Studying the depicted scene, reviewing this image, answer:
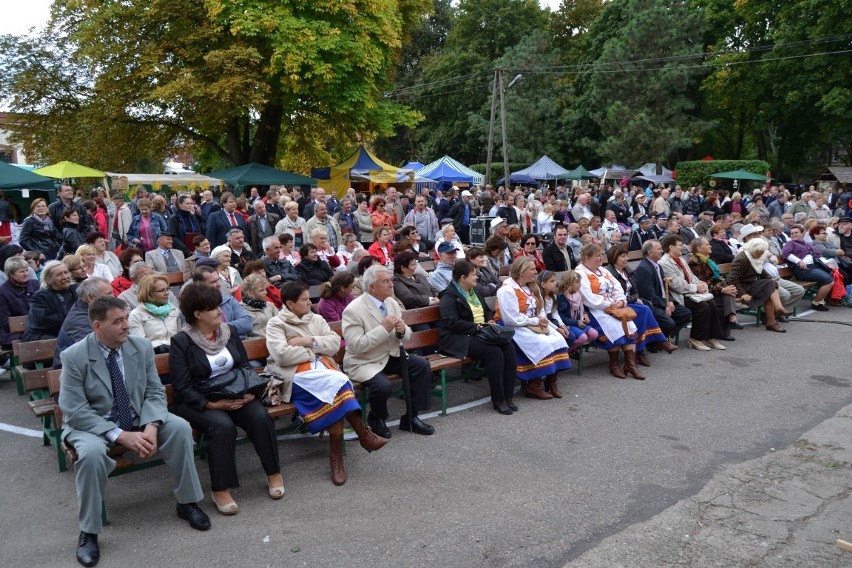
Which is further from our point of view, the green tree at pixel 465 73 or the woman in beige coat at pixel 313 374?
the green tree at pixel 465 73

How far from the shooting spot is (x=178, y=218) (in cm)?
1106

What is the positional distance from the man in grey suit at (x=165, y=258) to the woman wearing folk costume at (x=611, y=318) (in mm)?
5266

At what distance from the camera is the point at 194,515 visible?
4.39 meters

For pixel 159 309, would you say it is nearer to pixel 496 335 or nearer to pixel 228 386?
pixel 228 386

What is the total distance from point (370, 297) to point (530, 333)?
1812 mm

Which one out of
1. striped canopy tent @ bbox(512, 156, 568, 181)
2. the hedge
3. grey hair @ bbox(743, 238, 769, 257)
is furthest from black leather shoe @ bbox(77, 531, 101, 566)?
the hedge

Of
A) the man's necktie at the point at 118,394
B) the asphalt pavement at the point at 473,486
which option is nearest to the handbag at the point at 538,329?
the asphalt pavement at the point at 473,486

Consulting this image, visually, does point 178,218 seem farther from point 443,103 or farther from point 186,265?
point 443,103

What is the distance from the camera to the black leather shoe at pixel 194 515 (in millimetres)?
4348

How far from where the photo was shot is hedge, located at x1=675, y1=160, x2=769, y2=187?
35656 mm

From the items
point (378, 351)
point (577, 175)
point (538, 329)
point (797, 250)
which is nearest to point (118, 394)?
point (378, 351)

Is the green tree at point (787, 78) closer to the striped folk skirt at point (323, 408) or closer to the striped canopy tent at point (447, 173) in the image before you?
the striped canopy tent at point (447, 173)

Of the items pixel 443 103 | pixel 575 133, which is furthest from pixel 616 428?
pixel 443 103

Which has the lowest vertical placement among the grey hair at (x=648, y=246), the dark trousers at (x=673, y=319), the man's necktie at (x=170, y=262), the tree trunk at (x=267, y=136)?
the dark trousers at (x=673, y=319)
